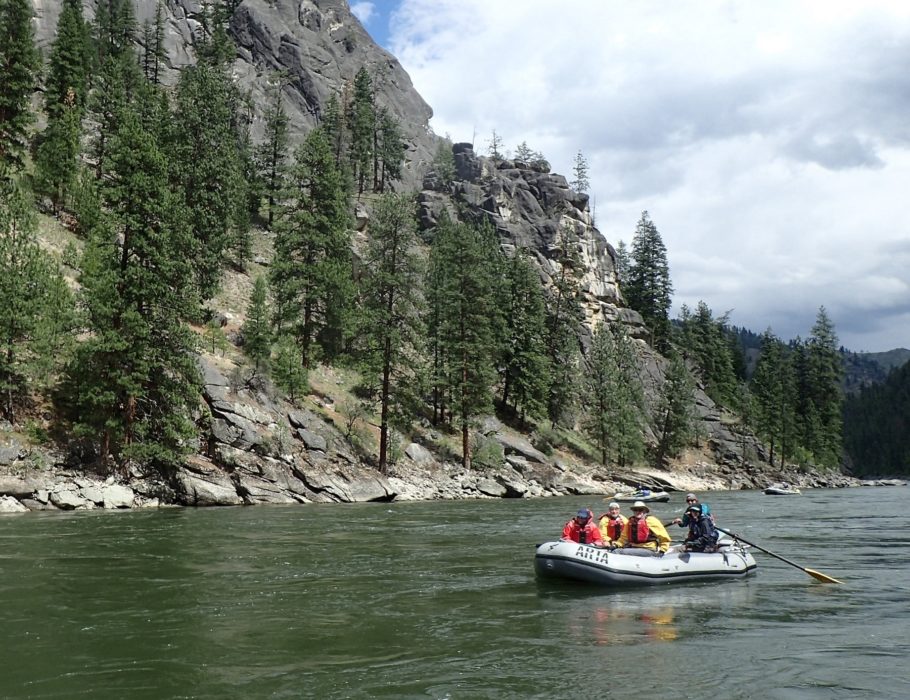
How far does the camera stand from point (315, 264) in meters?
41.4

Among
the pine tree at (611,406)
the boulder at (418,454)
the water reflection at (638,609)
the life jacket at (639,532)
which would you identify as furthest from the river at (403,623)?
the pine tree at (611,406)

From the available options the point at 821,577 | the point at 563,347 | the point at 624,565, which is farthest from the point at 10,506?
the point at 563,347

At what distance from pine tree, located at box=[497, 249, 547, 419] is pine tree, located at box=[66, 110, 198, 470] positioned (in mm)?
26874

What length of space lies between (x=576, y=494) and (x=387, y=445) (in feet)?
47.1

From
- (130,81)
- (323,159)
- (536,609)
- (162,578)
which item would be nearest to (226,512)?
(162,578)

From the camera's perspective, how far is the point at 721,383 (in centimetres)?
8425

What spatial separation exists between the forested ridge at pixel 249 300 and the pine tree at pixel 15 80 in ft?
0.48

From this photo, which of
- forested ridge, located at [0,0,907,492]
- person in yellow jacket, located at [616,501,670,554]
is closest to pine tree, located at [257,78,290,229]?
forested ridge, located at [0,0,907,492]

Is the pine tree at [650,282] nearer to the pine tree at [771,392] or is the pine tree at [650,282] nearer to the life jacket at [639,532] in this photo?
the pine tree at [771,392]

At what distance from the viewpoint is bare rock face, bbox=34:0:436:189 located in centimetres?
8350

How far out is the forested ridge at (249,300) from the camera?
27.8m

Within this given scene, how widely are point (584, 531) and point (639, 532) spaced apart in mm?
1377

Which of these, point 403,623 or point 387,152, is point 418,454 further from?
point 387,152

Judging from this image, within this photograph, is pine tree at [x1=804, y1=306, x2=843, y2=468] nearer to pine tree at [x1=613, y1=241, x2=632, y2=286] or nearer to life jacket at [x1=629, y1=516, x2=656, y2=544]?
pine tree at [x1=613, y1=241, x2=632, y2=286]
